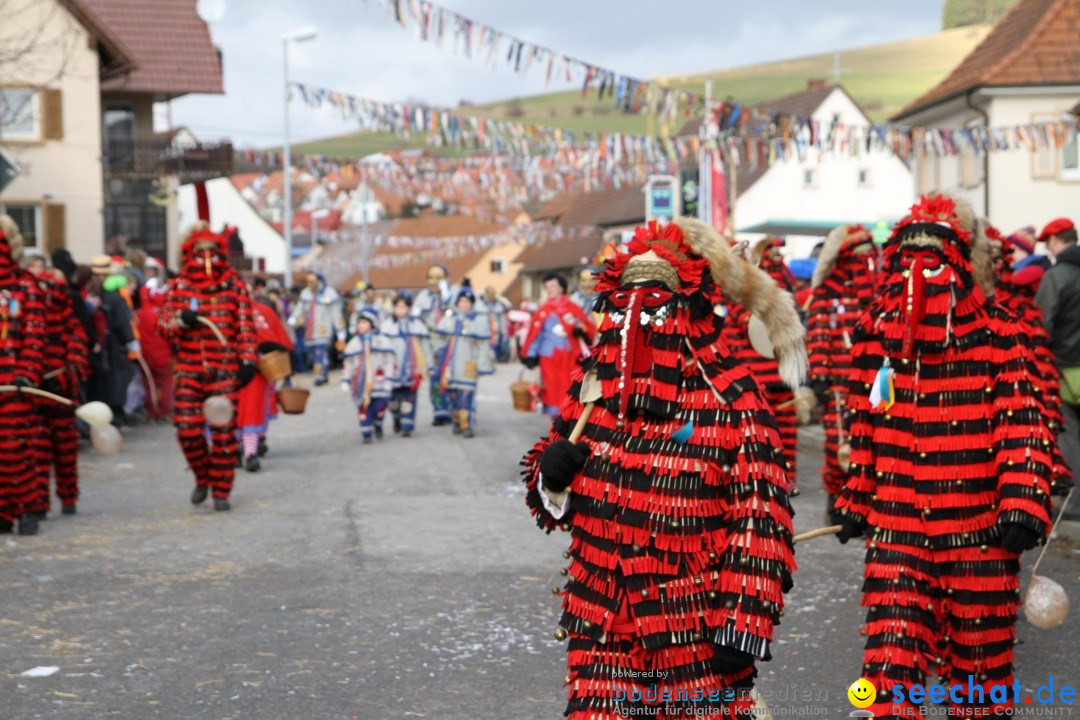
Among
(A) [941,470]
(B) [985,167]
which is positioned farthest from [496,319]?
(A) [941,470]

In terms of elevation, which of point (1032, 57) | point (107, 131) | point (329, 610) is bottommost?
point (329, 610)

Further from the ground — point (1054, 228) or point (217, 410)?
point (1054, 228)

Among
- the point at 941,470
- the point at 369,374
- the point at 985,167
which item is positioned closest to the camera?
the point at 941,470

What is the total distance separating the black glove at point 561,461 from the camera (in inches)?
159

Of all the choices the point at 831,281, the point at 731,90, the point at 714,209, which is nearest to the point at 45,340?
the point at 831,281

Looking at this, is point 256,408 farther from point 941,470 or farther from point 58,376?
point 941,470

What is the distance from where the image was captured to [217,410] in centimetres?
1060

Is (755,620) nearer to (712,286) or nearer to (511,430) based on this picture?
(712,286)

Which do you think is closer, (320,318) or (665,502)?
(665,502)

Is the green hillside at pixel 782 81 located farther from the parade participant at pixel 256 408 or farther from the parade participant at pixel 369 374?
the parade participant at pixel 256 408

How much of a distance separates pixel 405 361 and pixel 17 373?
747 cm

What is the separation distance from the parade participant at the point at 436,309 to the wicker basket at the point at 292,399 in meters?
4.56

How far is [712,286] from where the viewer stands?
427 centimetres

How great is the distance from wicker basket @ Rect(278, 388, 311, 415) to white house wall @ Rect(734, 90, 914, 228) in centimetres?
4048
